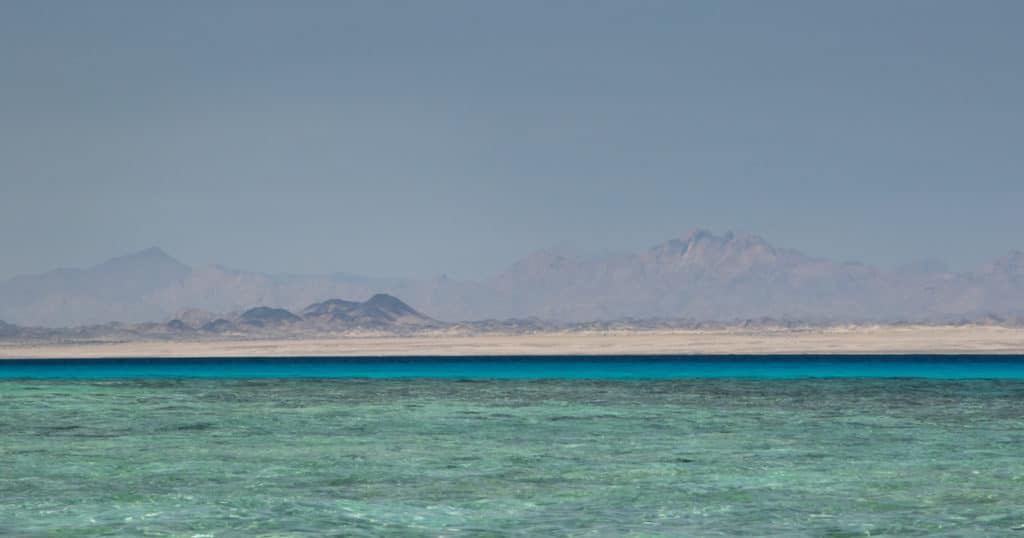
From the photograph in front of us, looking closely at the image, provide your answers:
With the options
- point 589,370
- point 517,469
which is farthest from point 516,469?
point 589,370

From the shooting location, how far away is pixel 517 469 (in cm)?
2906

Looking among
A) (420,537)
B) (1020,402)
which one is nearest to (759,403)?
(1020,402)

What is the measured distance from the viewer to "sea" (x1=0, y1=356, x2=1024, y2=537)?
22.1 m

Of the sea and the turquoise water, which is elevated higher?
the turquoise water

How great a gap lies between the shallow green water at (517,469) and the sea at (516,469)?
7cm

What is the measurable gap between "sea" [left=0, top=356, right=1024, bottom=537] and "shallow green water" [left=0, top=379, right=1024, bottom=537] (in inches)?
2.7

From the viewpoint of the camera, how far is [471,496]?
82.1 feet

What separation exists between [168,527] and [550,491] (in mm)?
7045

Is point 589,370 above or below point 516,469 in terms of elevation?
above

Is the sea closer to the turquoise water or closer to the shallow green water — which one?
the shallow green water

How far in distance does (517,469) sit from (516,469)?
26 mm

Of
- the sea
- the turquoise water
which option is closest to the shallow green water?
the sea

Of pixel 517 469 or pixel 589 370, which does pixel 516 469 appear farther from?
pixel 589 370

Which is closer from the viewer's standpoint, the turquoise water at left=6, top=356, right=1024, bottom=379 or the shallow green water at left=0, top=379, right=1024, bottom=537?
the shallow green water at left=0, top=379, right=1024, bottom=537
